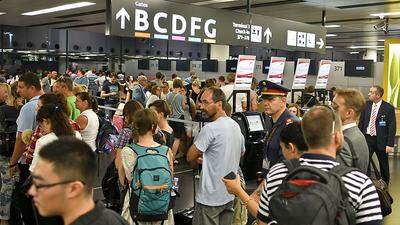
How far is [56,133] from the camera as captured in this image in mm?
3406

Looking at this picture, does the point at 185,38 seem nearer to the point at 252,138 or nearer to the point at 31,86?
the point at 252,138

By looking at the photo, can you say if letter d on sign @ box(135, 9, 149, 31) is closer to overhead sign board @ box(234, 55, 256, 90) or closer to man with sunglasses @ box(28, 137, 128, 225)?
overhead sign board @ box(234, 55, 256, 90)

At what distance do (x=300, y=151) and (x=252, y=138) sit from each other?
3207mm

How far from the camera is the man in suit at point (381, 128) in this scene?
736 cm

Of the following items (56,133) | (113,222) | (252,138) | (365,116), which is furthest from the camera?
(365,116)

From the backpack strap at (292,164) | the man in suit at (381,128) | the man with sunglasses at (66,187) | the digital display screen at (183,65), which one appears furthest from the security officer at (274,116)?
the digital display screen at (183,65)

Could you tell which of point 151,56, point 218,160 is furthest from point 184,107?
point 151,56

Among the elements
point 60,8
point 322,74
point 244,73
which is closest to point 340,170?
point 244,73

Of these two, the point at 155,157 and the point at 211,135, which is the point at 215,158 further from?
the point at 155,157

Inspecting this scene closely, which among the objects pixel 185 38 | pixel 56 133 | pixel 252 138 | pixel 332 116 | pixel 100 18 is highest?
pixel 100 18

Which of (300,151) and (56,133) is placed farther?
(56,133)

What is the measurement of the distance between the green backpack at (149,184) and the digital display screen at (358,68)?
10.1 meters

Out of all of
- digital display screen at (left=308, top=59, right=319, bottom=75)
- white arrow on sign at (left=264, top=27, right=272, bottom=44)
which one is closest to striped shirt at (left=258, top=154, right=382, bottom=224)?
white arrow on sign at (left=264, top=27, right=272, bottom=44)

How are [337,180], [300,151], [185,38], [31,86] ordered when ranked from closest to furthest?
1. [337,180]
2. [300,151]
3. [31,86]
4. [185,38]
